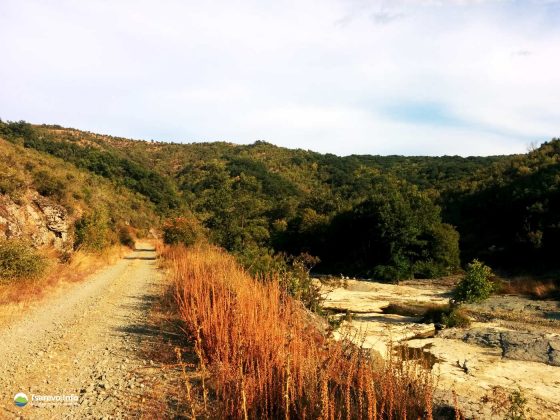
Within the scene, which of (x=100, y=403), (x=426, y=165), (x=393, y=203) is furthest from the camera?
(x=426, y=165)

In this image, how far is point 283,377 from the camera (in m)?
3.32

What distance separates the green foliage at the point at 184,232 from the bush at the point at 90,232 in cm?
455

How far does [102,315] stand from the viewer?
324 inches

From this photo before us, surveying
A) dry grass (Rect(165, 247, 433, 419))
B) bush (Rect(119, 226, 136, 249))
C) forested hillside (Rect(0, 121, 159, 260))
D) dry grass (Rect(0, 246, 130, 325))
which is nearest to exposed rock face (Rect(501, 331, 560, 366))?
dry grass (Rect(165, 247, 433, 419))

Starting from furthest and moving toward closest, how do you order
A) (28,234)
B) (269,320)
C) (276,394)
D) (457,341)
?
(28,234), (457,341), (269,320), (276,394)

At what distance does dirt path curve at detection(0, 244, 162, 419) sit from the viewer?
13.4ft

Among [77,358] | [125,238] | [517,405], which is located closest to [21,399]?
[77,358]

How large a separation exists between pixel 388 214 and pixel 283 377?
85.9ft

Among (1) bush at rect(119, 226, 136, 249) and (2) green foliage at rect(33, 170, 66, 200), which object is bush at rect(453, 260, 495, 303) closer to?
(2) green foliage at rect(33, 170, 66, 200)

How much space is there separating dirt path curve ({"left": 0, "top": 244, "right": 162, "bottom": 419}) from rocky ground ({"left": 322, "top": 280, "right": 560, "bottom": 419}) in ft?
9.62

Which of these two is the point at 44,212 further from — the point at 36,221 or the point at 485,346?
the point at 485,346

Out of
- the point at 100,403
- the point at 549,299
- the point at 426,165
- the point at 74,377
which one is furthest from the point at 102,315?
the point at 426,165

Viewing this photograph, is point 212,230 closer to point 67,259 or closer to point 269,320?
point 67,259

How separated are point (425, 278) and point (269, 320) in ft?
76.0
